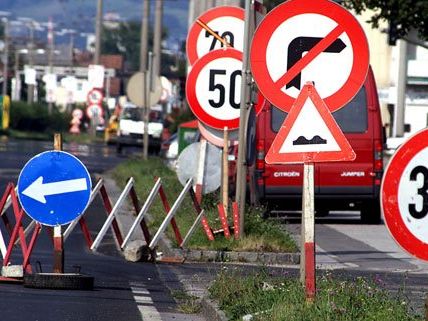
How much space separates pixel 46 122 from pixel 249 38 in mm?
84772

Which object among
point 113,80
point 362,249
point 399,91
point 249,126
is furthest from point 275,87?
point 113,80

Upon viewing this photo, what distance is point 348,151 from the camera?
1016 cm

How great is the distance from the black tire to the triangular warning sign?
3.57m

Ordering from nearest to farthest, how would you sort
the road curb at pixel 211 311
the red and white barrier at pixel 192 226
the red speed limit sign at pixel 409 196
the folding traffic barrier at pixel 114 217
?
1. the red speed limit sign at pixel 409 196
2. the road curb at pixel 211 311
3. the folding traffic barrier at pixel 114 217
4. the red and white barrier at pixel 192 226

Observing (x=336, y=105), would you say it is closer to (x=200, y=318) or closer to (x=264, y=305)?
(x=264, y=305)

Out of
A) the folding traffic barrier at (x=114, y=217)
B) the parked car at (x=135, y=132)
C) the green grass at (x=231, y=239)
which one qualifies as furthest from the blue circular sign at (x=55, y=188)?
the parked car at (x=135, y=132)

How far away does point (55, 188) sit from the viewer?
13.6 metres

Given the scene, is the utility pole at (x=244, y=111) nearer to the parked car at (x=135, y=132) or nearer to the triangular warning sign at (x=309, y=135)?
the triangular warning sign at (x=309, y=135)

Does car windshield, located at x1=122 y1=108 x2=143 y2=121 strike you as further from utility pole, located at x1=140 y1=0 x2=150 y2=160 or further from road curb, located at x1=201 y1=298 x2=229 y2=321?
road curb, located at x1=201 y1=298 x2=229 y2=321

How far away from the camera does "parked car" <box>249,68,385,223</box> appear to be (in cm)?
2381

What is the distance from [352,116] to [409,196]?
16266 millimetres

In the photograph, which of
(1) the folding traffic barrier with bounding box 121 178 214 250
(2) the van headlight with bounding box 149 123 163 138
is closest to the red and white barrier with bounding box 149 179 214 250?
(1) the folding traffic barrier with bounding box 121 178 214 250

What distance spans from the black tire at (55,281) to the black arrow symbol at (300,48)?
11.3ft

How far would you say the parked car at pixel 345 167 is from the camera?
2381 centimetres
